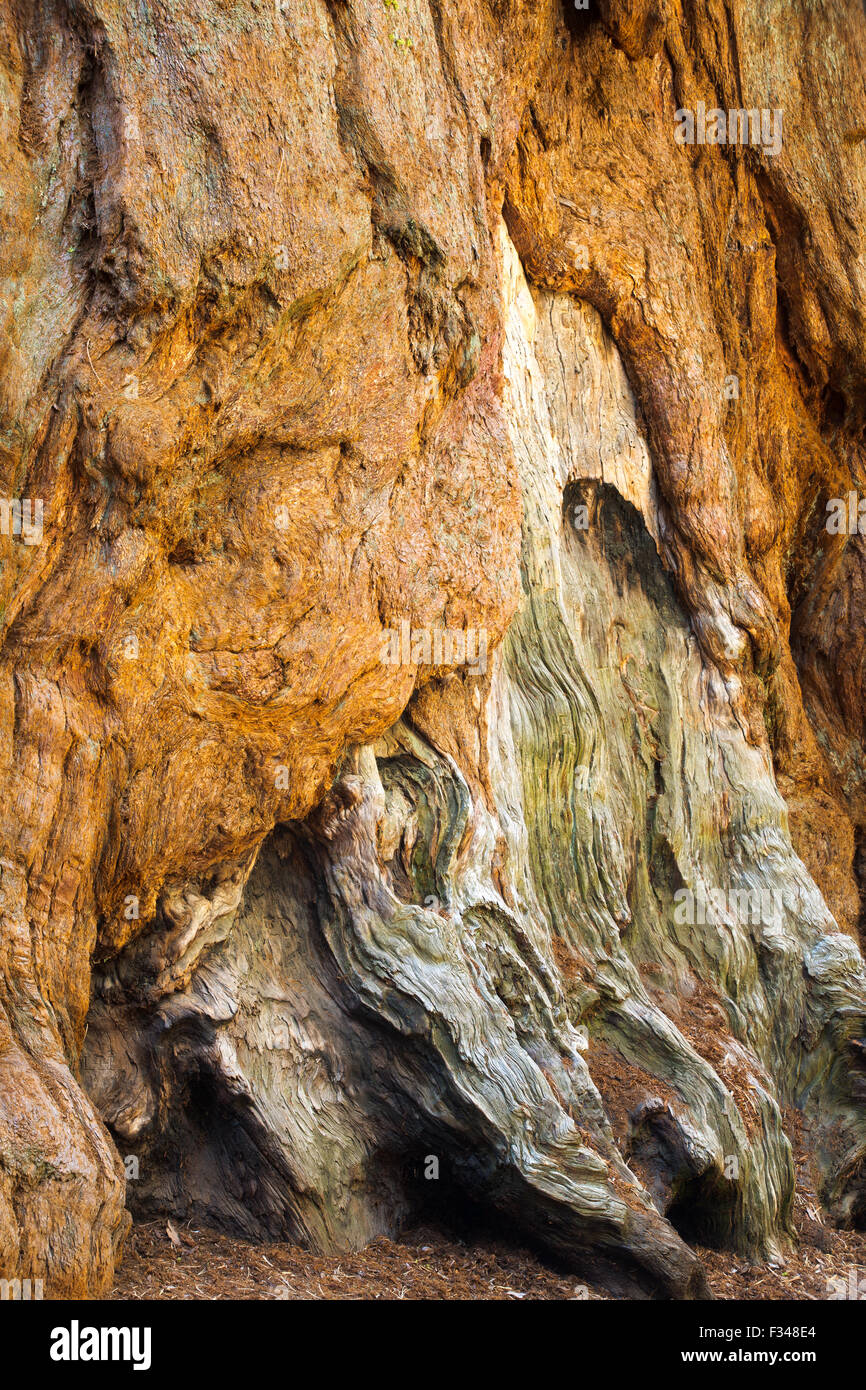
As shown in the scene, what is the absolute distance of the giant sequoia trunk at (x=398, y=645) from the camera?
535 centimetres

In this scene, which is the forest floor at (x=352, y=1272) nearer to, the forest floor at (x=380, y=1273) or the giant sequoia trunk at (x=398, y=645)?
the forest floor at (x=380, y=1273)

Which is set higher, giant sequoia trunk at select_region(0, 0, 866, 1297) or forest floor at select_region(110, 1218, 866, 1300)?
giant sequoia trunk at select_region(0, 0, 866, 1297)

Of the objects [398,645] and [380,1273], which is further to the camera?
[398,645]

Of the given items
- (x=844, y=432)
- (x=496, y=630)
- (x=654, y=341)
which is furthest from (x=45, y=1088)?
(x=844, y=432)

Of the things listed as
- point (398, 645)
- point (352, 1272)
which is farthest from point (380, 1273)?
point (398, 645)

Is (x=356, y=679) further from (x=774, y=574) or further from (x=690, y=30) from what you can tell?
(x=690, y=30)

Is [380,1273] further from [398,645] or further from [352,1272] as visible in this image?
[398,645]

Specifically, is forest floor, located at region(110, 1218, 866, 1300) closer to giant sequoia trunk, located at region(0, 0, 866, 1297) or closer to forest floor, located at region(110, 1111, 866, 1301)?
forest floor, located at region(110, 1111, 866, 1301)

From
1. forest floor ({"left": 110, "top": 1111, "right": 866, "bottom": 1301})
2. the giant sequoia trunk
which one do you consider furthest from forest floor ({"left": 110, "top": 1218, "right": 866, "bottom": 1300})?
the giant sequoia trunk

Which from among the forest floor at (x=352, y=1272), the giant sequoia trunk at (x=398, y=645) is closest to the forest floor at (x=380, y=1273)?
the forest floor at (x=352, y=1272)

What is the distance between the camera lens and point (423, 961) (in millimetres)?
6395

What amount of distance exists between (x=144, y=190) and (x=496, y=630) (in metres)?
3.22

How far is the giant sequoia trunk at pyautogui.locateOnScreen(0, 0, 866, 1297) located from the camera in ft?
17.5

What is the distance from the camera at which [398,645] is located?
258 inches
